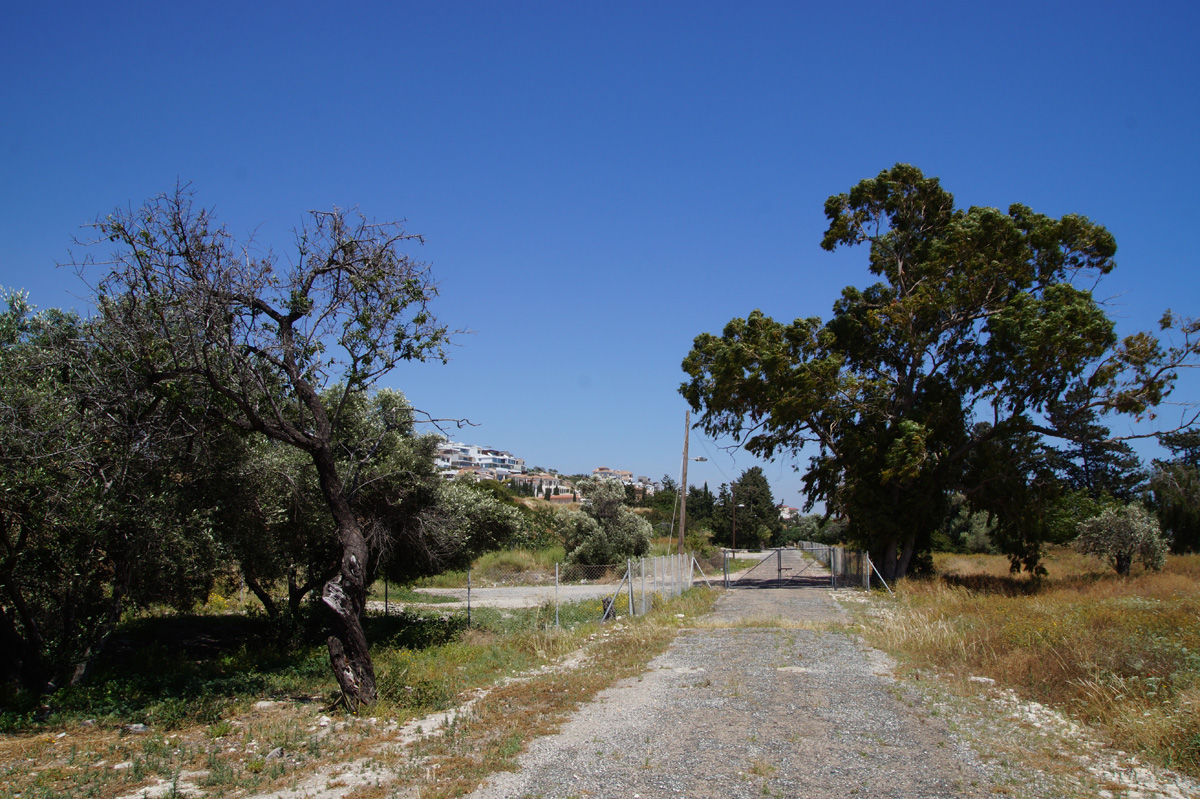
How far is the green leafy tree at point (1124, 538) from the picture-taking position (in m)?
25.6

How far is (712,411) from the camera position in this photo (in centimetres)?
2927

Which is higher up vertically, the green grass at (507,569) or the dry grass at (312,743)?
the dry grass at (312,743)

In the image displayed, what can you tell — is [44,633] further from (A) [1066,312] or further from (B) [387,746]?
(A) [1066,312]

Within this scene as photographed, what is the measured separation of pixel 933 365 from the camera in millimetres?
27047

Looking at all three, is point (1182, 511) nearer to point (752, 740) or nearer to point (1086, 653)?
point (1086, 653)

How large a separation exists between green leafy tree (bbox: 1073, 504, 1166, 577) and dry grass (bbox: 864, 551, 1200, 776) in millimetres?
7297

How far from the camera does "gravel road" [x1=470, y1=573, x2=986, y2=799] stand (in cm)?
634

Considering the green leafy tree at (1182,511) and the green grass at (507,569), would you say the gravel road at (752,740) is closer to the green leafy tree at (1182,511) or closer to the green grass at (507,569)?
the green grass at (507,569)

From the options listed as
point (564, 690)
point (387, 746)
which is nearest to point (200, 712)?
point (387, 746)

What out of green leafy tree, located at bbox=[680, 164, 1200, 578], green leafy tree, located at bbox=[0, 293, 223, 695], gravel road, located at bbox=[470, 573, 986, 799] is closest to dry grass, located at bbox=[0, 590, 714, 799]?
gravel road, located at bbox=[470, 573, 986, 799]

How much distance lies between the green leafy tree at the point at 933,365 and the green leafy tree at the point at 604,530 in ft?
30.4

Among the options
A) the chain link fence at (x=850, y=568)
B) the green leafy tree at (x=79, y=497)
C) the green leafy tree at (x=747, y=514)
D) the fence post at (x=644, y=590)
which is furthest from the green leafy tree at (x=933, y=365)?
the green leafy tree at (x=747, y=514)

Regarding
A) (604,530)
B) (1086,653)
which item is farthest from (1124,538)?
(604,530)

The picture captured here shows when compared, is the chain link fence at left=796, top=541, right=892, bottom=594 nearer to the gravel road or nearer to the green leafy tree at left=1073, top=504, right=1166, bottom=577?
the green leafy tree at left=1073, top=504, right=1166, bottom=577
